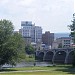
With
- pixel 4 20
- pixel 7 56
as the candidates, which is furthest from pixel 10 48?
pixel 4 20

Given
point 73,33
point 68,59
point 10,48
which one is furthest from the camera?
point 68,59

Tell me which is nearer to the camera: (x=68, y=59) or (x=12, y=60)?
(x=12, y=60)

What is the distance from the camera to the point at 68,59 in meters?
183

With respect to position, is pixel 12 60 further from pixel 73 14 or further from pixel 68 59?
pixel 68 59

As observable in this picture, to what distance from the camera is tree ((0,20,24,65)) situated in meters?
76.2

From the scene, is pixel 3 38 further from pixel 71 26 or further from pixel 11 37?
pixel 71 26

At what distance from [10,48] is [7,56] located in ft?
8.40

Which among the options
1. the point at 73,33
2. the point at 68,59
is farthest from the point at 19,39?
the point at 68,59

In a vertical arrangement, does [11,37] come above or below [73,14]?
below

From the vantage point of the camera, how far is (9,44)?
76375mm

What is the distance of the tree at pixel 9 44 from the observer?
76188 millimetres

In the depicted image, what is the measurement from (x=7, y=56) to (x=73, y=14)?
28.1 m

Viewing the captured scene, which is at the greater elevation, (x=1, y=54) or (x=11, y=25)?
(x=11, y=25)

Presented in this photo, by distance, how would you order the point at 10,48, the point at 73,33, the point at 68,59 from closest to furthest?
the point at 10,48 < the point at 73,33 < the point at 68,59
